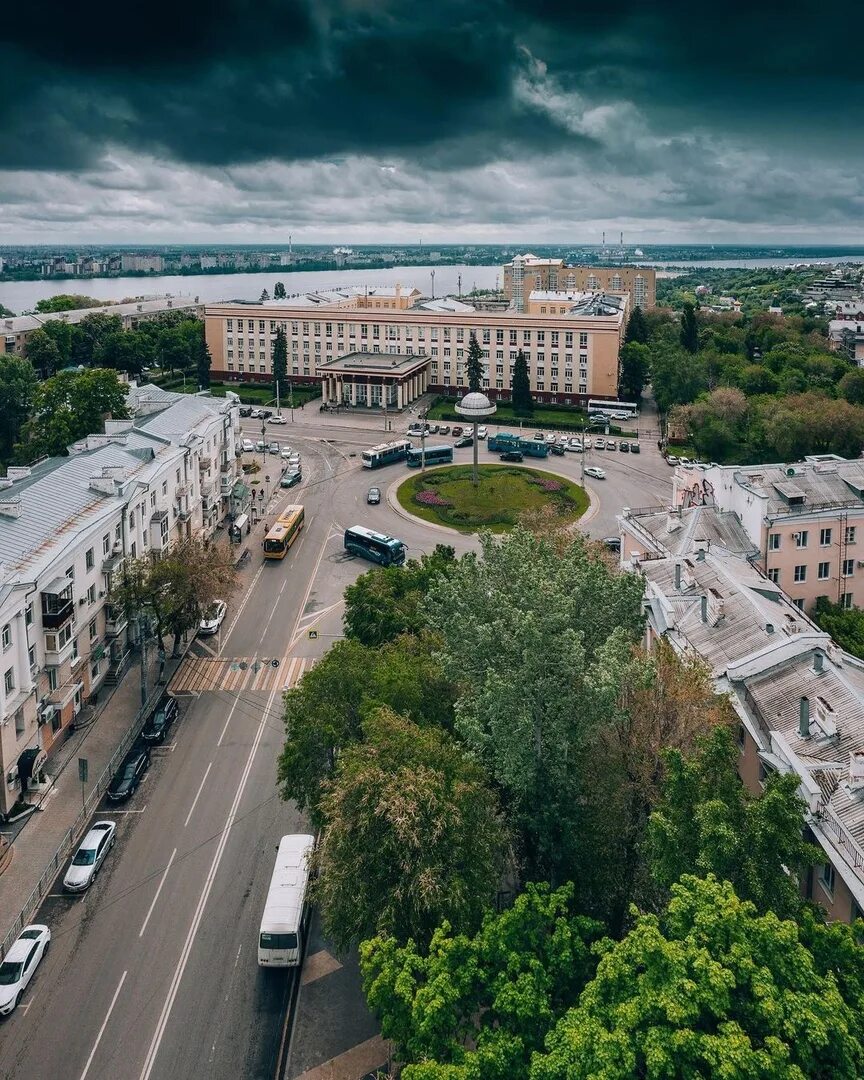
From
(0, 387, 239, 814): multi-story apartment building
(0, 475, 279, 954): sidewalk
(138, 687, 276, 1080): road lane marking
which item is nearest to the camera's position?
(138, 687, 276, 1080): road lane marking

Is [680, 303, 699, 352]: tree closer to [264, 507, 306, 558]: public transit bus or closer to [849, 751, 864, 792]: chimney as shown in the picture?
[264, 507, 306, 558]: public transit bus

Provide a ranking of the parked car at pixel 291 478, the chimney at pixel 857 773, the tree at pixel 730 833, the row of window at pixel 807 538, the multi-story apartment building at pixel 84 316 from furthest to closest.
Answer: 1. the multi-story apartment building at pixel 84 316
2. the parked car at pixel 291 478
3. the row of window at pixel 807 538
4. the chimney at pixel 857 773
5. the tree at pixel 730 833

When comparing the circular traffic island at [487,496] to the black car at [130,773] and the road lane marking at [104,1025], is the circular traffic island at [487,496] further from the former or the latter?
the road lane marking at [104,1025]

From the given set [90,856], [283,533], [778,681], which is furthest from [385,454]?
[778,681]

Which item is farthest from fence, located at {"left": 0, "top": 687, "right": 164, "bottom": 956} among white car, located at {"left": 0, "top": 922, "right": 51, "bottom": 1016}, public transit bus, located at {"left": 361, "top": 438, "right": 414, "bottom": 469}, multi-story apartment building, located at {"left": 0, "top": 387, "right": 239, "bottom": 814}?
public transit bus, located at {"left": 361, "top": 438, "right": 414, "bottom": 469}

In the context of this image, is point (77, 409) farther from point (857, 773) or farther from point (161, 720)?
point (857, 773)

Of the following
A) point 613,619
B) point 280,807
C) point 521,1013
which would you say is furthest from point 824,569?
point 521,1013

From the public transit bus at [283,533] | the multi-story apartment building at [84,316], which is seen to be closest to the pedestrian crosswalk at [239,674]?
the public transit bus at [283,533]
